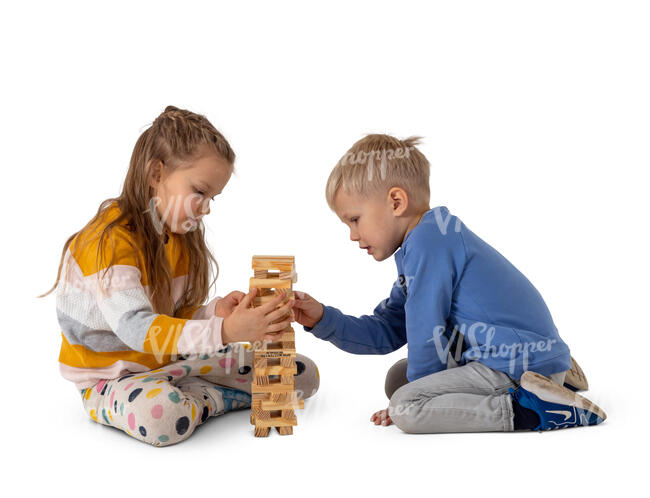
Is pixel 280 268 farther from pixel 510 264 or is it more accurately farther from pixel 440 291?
pixel 510 264

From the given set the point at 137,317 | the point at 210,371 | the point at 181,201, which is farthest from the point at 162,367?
the point at 181,201

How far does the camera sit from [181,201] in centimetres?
266

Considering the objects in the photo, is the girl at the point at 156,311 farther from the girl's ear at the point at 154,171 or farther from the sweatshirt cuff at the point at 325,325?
the sweatshirt cuff at the point at 325,325

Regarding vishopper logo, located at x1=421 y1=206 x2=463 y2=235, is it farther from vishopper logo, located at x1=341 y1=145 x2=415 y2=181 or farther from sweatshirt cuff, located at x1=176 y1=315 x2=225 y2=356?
sweatshirt cuff, located at x1=176 y1=315 x2=225 y2=356

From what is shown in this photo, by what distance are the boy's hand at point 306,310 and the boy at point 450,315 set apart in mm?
282

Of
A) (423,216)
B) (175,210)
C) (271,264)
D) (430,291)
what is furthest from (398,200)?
(175,210)

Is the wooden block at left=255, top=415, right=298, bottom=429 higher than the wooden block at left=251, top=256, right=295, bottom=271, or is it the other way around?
the wooden block at left=251, top=256, right=295, bottom=271

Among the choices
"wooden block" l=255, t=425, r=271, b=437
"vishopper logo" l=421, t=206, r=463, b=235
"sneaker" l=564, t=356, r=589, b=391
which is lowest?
"wooden block" l=255, t=425, r=271, b=437

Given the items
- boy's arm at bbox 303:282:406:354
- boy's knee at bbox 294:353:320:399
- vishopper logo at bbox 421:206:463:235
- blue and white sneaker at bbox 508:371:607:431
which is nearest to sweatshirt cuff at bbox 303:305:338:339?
boy's arm at bbox 303:282:406:354

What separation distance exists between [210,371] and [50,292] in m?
0.62

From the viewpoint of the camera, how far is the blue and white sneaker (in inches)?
96.9

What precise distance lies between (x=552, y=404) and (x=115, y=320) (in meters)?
1.40

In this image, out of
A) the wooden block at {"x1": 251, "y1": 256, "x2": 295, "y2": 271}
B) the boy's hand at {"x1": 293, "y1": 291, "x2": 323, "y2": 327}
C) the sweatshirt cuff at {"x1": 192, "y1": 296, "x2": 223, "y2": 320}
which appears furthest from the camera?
the sweatshirt cuff at {"x1": 192, "y1": 296, "x2": 223, "y2": 320}

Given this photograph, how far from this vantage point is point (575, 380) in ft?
9.21
